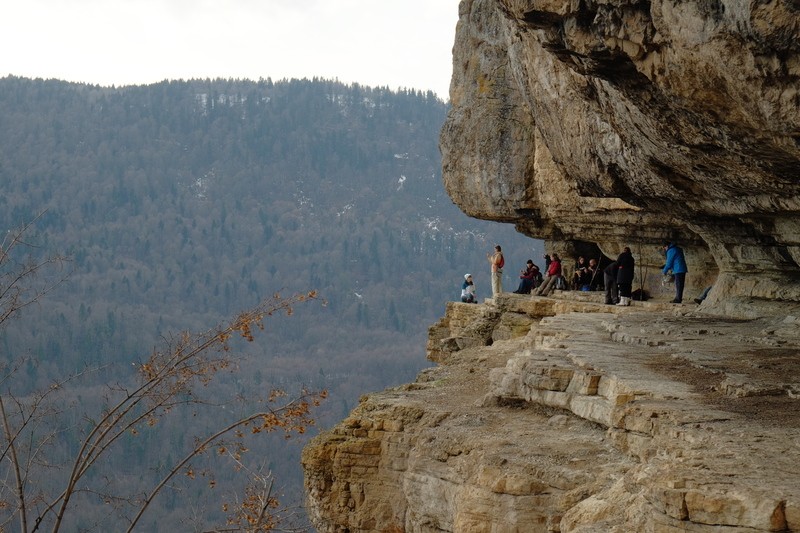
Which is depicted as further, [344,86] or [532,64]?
[344,86]

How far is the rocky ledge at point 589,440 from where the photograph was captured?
270 inches

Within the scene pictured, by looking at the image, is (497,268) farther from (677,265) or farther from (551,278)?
(677,265)

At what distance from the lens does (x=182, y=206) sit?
150m

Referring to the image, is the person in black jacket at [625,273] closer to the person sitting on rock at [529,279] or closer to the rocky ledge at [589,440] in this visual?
the rocky ledge at [589,440]

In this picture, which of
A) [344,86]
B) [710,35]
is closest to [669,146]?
[710,35]

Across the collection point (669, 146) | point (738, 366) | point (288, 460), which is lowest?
point (288, 460)

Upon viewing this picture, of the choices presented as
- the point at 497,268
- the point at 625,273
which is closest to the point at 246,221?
the point at 497,268

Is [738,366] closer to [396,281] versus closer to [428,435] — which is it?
[428,435]

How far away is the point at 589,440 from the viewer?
31.0 feet

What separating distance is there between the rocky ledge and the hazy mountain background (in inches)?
3084

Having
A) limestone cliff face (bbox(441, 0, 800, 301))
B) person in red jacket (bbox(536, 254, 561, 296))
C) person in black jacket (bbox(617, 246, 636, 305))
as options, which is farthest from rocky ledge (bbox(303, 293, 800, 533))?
person in red jacket (bbox(536, 254, 561, 296))


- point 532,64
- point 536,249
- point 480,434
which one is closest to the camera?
point 480,434

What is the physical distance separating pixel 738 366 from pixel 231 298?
12109 centimetres

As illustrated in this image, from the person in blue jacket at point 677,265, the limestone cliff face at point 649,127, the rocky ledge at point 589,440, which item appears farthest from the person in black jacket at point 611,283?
the rocky ledge at point 589,440
